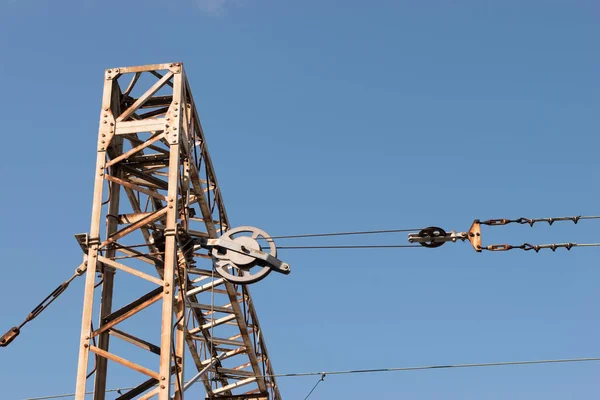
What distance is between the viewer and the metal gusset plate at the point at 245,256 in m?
12.7

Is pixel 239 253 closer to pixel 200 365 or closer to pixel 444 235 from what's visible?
pixel 444 235

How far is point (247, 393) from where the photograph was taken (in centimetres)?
2081

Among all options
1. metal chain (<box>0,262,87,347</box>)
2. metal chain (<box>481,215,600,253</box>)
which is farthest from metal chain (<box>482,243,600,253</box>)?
metal chain (<box>0,262,87,347</box>)

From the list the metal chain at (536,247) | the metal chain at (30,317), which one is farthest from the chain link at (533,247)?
the metal chain at (30,317)

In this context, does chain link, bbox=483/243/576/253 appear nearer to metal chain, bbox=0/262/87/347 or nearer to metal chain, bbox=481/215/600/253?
metal chain, bbox=481/215/600/253

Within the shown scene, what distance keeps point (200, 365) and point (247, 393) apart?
205 cm

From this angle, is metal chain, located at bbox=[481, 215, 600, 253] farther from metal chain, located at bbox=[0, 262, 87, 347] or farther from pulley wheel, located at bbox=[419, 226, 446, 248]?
metal chain, located at bbox=[0, 262, 87, 347]

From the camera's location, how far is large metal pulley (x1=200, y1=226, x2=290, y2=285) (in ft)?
41.5

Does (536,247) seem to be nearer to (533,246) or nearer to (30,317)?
(533,246)

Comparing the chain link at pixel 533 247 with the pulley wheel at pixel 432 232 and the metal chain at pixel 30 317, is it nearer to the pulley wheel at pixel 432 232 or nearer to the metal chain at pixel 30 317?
the pulley wheel at pixel 432 232

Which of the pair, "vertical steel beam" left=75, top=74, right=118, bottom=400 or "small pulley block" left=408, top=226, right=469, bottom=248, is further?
"small pulley block" left=408, top=226, right=469, bottom=248

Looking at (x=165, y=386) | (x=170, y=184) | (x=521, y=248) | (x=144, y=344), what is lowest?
(x=165, y=386)

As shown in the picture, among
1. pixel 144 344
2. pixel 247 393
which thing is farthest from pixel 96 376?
pixel 247 393

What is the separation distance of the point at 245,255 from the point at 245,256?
0.01 meters
